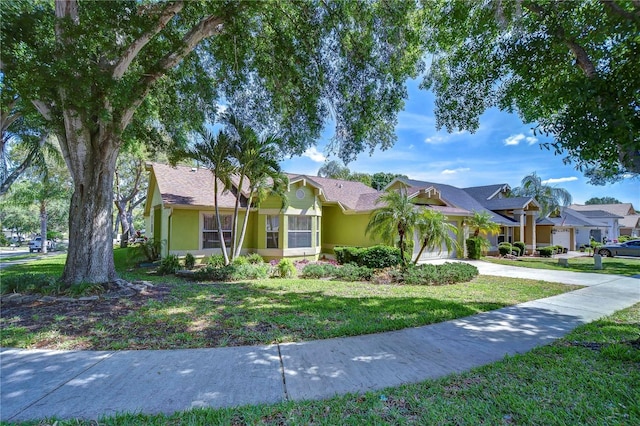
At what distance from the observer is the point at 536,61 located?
258 inches

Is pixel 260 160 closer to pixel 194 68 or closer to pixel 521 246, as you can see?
pixel 194 68

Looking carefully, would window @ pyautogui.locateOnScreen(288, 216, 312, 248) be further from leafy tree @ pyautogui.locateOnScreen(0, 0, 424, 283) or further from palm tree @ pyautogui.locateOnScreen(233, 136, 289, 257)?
→ leafy tree @ pyautogui.locateOnScreen(0, 0, 424, 283)

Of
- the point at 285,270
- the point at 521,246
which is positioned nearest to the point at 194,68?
the point at 285,270

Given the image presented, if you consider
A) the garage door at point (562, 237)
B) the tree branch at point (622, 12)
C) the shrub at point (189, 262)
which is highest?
the tree branch at point (622, 12)

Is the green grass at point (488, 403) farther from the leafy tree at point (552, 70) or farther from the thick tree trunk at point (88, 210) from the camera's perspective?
the thick tree trunk at point (88, 210)

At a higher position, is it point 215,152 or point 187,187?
point 215,152

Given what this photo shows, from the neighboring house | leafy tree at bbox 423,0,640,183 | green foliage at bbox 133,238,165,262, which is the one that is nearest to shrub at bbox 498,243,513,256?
leafy tree at bbox 423,0,640,183

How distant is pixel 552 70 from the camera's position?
21.8 feet

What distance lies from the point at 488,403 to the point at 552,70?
694 centimetres

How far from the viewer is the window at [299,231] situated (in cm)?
A: 1675

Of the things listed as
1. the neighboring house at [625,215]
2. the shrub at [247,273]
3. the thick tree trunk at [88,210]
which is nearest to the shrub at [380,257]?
the shrub at [247,273]

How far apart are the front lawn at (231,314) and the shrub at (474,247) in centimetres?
1030

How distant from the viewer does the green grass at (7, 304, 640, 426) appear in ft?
9.62

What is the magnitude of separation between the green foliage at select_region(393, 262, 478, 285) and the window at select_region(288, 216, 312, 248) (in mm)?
6547
